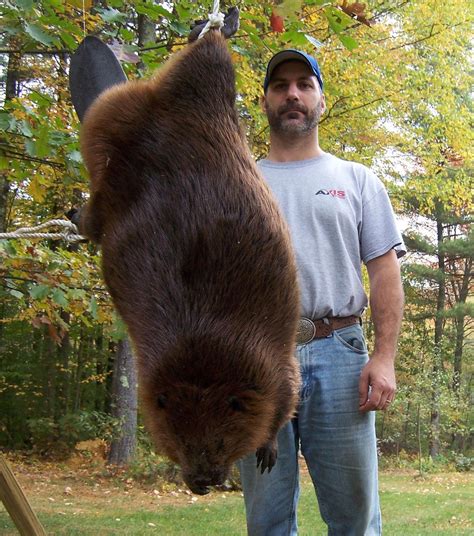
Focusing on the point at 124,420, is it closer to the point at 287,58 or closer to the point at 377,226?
the point at 377,226

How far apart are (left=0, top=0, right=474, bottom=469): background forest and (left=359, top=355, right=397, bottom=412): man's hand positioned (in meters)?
0.97

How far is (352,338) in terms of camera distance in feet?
8.09

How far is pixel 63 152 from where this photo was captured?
333cm

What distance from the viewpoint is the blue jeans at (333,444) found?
7.97ft

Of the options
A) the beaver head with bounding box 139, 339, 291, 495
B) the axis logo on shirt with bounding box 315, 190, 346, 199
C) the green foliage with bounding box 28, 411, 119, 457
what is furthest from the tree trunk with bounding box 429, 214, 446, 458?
the beaver head with bounding box 139, 339, 291, 495

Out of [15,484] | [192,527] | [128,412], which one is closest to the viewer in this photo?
[15,484]

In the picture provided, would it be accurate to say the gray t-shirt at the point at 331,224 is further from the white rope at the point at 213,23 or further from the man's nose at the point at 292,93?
the white rope at the point at 213,23

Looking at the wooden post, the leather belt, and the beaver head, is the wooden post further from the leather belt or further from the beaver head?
the beaver head

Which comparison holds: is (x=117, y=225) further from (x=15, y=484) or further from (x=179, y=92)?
(x=15, y=484)

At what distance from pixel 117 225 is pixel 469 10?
376 inches

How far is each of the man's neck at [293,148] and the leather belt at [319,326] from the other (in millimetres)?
583

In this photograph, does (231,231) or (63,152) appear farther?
(63,152)

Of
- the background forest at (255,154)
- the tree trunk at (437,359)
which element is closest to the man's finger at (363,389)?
the background forest at (255,154)

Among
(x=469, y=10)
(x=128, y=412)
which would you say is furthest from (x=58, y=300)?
(x=469, y=10)
